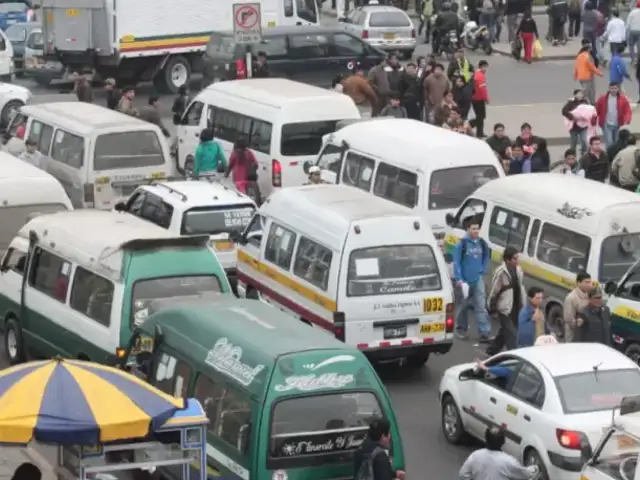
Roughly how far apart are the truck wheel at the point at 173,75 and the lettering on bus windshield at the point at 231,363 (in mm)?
26505

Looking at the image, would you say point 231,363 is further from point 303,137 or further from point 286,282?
point 303,137

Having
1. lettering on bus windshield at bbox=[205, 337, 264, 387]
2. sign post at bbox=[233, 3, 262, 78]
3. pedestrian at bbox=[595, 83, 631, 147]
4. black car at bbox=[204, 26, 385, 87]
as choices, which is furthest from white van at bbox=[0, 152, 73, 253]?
black car at bbox=[204, 26, 385, 87]

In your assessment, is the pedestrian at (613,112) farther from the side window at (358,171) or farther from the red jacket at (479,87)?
the side window at (358,171)

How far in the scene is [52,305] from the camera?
17969 mm

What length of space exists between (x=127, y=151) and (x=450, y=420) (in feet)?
33.1

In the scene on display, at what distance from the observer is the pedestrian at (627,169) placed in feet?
77.5

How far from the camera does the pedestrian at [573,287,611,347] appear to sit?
55.4ft

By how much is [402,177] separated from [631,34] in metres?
19.0

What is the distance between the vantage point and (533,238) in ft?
65.2

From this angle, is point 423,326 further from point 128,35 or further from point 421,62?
point 128,35

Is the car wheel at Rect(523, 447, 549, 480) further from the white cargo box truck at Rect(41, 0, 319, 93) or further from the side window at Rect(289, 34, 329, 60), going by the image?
the white cargo box truck at Rect(41, 0, 319, 93)

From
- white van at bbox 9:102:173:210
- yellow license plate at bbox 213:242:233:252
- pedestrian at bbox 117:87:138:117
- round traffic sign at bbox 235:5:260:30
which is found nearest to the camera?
yellow license plate at bbox 213:242:233:252

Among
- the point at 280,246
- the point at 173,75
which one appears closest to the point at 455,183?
the point at 280,246

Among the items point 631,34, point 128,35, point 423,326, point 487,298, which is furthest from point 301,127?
point 631,34
